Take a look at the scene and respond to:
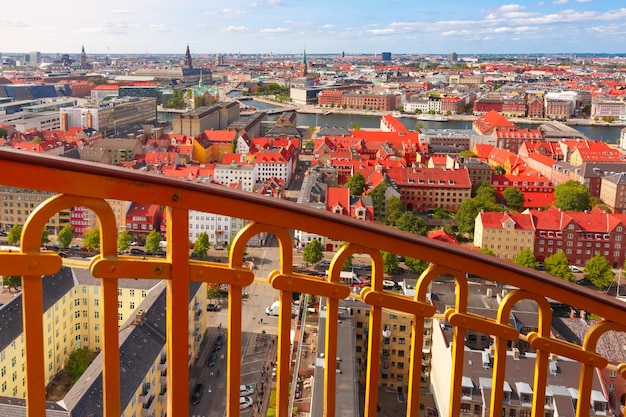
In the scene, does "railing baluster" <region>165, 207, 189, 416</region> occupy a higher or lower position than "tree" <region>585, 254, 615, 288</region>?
higher

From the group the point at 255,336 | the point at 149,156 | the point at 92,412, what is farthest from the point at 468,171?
the point at 92,412

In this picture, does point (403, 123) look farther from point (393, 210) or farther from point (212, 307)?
point (212, 307)

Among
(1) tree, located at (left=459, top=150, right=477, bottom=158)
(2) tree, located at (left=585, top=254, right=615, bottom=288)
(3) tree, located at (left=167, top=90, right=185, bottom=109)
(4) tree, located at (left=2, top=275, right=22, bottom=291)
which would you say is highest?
(3) tree, located at (left=167, top=90, right=185, bottom=109)

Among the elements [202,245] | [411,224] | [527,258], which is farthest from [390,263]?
[202,245]

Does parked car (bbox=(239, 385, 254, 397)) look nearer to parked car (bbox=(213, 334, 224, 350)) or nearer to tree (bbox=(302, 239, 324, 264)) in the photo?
parked car (bbox=(213, 334, 224, 350))

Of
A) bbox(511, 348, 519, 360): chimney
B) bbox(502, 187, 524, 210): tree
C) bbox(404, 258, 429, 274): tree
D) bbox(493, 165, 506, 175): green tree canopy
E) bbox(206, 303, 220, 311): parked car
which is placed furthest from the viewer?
bbox(493, 165, 506, 175): green tree canopy

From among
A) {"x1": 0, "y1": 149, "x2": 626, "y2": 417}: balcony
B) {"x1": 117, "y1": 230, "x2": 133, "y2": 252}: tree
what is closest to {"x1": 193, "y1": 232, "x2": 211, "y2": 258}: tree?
{"x1": 117, "y1": 230, "x2": 133, "y2": 252}: tree
